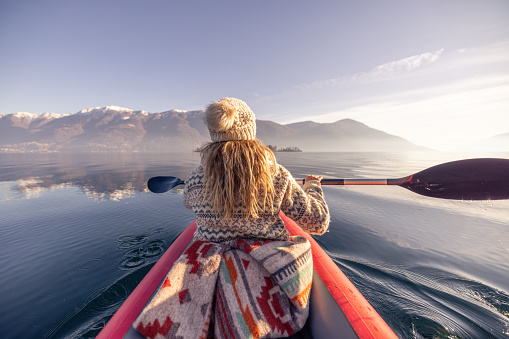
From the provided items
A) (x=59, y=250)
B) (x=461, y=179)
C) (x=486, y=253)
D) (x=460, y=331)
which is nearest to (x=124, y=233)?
(x=59, y=250)

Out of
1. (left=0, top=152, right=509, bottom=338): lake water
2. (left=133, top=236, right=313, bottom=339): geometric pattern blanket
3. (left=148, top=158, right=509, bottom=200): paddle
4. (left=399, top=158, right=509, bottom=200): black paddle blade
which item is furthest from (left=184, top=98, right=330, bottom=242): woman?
(left=399, top=158, right=509, bottom=200): black paddle blade

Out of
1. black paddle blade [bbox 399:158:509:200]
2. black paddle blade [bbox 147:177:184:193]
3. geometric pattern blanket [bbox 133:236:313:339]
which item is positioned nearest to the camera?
geometric pattern blanket [bbox 133:236:313:339]

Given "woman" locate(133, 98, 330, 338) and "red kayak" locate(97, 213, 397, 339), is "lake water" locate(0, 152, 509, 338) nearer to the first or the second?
"red kayak" locate(97, 213, 397, 339)

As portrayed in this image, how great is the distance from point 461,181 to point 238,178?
4318mm

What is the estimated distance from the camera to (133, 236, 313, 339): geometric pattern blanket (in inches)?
53.9

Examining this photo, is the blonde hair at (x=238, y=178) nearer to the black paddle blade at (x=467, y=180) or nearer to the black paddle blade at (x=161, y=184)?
the black paddle blade at (x=161, y=184)

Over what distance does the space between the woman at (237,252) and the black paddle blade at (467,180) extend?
10.9ft

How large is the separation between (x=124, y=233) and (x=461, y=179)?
8.23m

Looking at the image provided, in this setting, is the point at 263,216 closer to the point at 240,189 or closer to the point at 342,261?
the point at 240,189

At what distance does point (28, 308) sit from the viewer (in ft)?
10.8

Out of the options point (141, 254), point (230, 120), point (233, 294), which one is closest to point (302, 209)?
point (233, 294)

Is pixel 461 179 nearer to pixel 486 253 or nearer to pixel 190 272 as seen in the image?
pixel 486 253

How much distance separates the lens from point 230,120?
5.28 ft

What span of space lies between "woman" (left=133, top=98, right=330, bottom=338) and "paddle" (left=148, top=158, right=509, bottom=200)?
1935 millimetres
